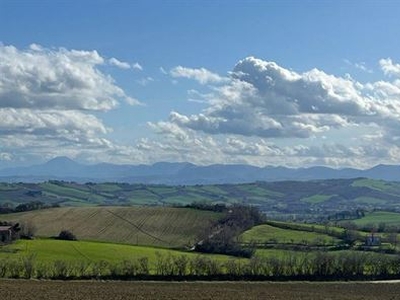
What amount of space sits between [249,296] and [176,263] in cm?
3004

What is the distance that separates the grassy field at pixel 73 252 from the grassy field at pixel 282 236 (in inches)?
1062

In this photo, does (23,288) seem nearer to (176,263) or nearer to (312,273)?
(176,263)

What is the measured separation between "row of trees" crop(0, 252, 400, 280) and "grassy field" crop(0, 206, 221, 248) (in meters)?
47.5

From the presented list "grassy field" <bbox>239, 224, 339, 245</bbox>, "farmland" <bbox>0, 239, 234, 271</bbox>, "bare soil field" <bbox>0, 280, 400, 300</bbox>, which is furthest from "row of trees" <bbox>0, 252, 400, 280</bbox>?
"grassy field" <bbox>239, 224, 339, 245</bbox>

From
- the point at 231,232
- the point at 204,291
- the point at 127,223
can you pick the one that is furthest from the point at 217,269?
the point at 127,223

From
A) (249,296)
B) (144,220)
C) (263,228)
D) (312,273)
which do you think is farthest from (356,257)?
(144,220)

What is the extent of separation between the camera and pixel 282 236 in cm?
15825

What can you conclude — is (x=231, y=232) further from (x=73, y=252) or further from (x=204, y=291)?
(x=204, y=291)

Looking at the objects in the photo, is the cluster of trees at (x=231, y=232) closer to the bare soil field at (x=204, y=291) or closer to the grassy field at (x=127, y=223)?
the grassy field at (x=127, y=223)

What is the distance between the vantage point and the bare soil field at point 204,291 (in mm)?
64125

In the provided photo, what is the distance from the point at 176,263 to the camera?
97.5m

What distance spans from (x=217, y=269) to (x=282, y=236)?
63.6 metres

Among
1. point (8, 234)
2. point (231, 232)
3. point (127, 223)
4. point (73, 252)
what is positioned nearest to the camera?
point (73, 252)

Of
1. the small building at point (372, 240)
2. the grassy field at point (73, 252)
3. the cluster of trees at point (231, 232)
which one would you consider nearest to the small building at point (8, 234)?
the grassy field at point (73, 252)
